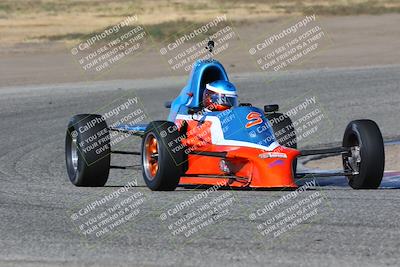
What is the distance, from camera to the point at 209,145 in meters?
13.2

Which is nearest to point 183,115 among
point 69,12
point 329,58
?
point 329,58

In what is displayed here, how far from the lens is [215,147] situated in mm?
13039

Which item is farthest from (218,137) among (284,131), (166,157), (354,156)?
(354,156)

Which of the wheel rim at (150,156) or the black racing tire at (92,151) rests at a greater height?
the black racing tire at (92,151)

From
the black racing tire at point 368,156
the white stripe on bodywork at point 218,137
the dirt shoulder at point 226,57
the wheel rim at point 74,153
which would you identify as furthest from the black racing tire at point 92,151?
the dirt shoulder at point 226,57

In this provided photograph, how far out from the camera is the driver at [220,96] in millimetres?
13586

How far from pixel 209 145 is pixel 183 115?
109 centimetres

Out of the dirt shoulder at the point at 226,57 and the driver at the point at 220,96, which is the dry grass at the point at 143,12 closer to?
the dirt shoulder at the point at 226,57

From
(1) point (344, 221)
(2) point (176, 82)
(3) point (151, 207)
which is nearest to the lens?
(1) point (344, 221)

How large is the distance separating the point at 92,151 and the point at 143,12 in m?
43.9

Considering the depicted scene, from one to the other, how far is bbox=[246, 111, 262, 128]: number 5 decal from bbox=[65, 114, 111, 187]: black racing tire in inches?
75.2

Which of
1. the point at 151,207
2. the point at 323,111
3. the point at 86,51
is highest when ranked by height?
the point at 86,51

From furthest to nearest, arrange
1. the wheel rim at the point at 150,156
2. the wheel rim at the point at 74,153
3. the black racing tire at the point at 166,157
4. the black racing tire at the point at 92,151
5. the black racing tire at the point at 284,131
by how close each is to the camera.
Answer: the wheel rim at the point at 74,153, the black racing tire at the point at 284,131, the black racing tire at the point at 92,151, the wheel rim at the point at 150,156, the black racing tire at the point at 166,157

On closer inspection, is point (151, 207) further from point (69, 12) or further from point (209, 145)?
point (69, 12)
